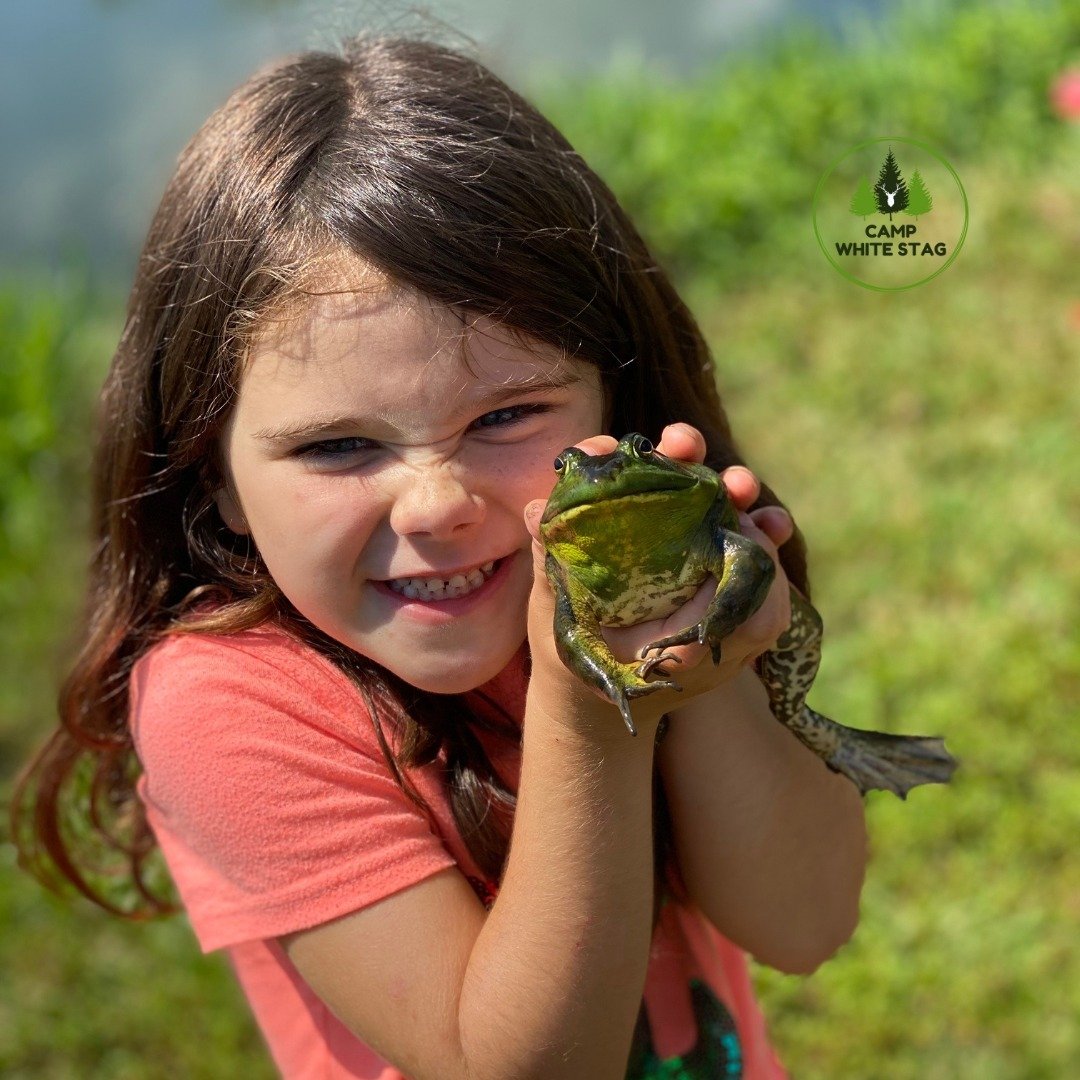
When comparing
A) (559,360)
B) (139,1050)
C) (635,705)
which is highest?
(559,360)

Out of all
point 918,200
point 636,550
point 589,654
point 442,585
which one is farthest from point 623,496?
point 918,200

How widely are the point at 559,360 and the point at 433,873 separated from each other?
28.8 inches

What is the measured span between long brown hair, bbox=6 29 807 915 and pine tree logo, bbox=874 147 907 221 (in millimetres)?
936

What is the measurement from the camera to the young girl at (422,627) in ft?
5.54

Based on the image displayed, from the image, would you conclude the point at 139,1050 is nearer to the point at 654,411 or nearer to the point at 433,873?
the point at 433,873

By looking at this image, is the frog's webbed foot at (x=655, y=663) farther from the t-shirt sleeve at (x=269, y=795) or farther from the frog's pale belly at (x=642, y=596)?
the t-shirt sleeve at (x=269, y=795)

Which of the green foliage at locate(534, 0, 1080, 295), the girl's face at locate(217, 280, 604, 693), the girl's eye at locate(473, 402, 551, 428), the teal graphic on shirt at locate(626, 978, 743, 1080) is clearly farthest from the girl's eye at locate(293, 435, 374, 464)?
the green foliage at locate(534, 0, 1080, 295)

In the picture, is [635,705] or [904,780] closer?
[635,705]

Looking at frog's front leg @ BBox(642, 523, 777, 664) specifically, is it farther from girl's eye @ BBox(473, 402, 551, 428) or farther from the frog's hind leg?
the frog's hind leg

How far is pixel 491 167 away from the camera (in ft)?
6.06

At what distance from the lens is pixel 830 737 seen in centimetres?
206

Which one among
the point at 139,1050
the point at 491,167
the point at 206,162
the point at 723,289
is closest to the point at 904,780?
the point at 491,167

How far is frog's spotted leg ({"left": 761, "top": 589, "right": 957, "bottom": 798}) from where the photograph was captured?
191cm

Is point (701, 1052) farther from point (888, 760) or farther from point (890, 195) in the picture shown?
point (890, 195)
